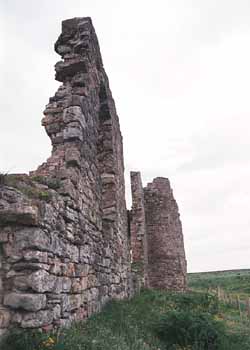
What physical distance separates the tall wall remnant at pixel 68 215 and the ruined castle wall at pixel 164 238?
6.09 m

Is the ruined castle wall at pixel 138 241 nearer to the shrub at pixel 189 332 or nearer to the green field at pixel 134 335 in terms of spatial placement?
the green field at pixel 134 335

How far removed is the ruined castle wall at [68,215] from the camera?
407 centimetres

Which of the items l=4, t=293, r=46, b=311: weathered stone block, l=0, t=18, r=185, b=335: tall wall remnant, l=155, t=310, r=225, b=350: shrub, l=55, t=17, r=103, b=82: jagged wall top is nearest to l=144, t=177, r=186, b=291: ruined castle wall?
l=0, t=18, r=185, b=335: tall wall remnant

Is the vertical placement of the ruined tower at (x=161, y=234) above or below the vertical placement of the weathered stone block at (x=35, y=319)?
above

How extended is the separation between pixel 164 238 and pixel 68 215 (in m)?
12.2

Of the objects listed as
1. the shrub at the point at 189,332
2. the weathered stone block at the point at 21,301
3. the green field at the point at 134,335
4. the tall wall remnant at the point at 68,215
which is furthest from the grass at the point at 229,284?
the weathered stone block at the point at 21,301

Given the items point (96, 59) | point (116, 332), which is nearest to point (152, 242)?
point (96, 59)

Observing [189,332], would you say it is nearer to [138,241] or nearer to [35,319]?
[35,319]

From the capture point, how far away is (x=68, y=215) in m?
5.28

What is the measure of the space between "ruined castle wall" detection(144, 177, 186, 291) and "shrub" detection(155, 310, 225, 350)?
9956 mm

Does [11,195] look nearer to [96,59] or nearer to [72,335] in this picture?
[72,335]

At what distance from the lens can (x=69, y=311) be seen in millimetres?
Answer: 5070

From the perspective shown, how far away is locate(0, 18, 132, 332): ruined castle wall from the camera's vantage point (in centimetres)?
407

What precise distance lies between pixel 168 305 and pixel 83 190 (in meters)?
4.78
